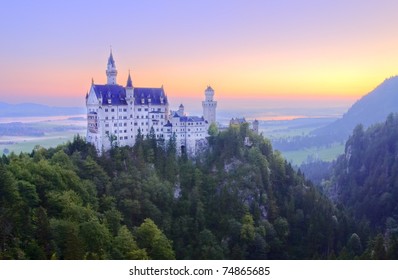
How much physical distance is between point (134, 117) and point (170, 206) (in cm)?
554

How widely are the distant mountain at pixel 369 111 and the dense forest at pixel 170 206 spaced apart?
32.0m

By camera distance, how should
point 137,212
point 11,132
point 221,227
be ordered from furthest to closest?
point 221,227, point 137,212, point 11,132

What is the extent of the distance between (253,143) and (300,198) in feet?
14.0

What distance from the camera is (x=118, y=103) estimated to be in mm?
23016

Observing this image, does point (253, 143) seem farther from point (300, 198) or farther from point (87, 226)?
point (87, 226)

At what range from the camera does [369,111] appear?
195 feet

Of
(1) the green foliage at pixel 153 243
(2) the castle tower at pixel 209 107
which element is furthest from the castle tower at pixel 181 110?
(1) the green foliage at pixel 153 243

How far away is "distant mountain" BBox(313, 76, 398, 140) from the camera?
185 feet

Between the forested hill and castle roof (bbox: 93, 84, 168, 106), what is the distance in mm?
15264

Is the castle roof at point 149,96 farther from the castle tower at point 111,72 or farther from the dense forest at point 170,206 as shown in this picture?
the dense forest at point 170,206

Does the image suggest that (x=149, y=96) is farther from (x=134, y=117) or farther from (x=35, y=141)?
(x=35, y=141)

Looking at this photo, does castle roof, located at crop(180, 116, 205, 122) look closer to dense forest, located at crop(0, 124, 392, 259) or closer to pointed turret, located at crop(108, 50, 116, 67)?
dense forest, located at crop(0, 124, 392, 259)

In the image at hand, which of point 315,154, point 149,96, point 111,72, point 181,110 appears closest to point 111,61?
point 111,72
